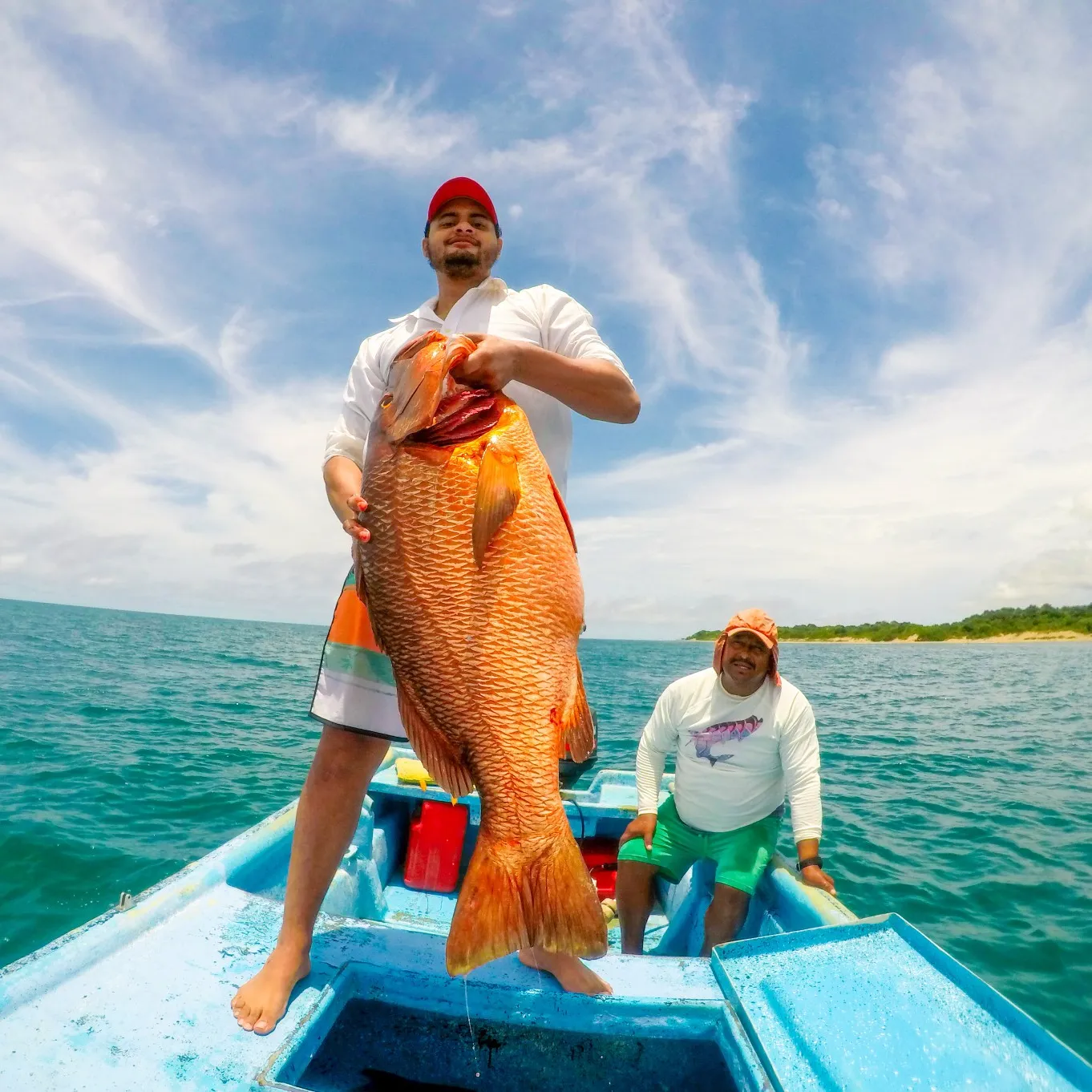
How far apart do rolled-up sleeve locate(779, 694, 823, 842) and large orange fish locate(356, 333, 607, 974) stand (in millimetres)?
3036

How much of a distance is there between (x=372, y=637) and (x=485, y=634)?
2.77ft

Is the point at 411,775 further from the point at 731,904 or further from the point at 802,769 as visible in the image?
the point at 802,769

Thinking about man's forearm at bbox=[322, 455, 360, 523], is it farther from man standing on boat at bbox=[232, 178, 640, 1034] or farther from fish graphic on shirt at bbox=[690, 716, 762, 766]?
fish graphic on shirt at bbox=[690, 716, 762, 766]

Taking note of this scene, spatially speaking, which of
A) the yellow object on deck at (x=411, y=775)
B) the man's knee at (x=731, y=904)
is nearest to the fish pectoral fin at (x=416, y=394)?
the man's knee at (x=731, y=904)

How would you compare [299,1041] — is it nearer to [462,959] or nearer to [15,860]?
[462,959]

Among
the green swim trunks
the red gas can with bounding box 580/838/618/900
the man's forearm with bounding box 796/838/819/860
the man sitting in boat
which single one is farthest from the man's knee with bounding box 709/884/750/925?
the red gas can with bounding box 580/838/618/900

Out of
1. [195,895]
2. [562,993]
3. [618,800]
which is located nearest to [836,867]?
[618,800]

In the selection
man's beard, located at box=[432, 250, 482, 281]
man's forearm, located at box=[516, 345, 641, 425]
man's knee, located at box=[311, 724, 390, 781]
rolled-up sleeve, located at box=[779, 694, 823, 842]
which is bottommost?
rolled-up sleeve, located at box=[779, 694, 823, 842]

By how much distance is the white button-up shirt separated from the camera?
242 cm

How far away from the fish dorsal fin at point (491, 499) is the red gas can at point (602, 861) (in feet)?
15.0

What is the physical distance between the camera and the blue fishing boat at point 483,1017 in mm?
2051

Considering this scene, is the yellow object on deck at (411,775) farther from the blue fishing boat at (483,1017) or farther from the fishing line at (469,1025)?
the fishing line at (469,1025)

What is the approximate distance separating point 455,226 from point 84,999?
2.95m

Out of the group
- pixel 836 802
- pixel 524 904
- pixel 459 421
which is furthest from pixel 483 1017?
pixel 836 802
